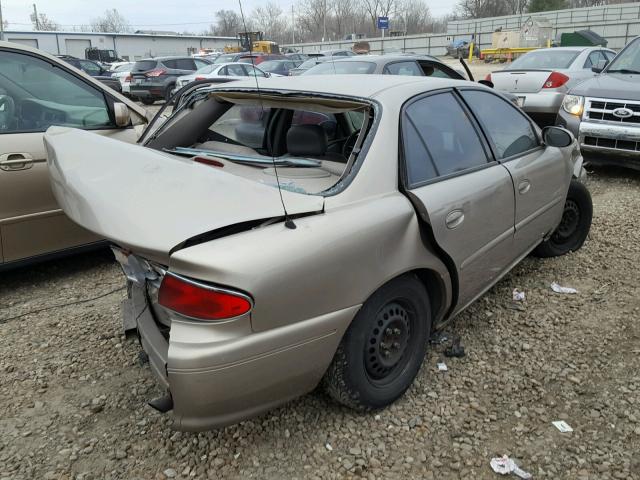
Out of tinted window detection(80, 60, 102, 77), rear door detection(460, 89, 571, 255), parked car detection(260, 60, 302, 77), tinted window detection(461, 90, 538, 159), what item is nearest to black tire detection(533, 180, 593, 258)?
rear door detection(460, 89, 571, 255)

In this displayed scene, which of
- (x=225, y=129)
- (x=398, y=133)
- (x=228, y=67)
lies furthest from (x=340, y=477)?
(x=228, y=67)

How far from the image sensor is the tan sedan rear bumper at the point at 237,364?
1944 mm

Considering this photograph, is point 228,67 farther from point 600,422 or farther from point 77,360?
point 600,422

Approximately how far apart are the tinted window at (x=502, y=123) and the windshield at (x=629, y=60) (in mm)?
4749

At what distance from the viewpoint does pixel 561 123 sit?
725cm

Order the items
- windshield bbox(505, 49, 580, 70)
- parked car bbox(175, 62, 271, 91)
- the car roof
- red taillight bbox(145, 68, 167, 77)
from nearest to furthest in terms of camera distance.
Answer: the car roof < windshield bbox(505, 49, 580, 70) < parked car bbox(175, 62, 271, 91) < red taillight bbox(145, 68, 167, 77)

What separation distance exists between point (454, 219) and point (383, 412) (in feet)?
3.37

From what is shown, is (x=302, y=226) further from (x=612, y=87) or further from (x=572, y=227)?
(x=612, y=87)

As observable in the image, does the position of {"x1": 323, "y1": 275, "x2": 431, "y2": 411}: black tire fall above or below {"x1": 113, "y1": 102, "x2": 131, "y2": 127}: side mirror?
below

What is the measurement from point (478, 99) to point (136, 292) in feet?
7.74

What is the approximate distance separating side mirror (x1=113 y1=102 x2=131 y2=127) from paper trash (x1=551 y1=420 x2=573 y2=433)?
3683 millimetres

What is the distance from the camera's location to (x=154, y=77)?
19500 mm

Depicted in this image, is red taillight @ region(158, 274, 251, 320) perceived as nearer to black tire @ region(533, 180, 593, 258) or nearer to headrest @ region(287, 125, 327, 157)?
headrest @ region(287, 125, 327, 157)

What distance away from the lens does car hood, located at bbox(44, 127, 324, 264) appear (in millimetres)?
1993
